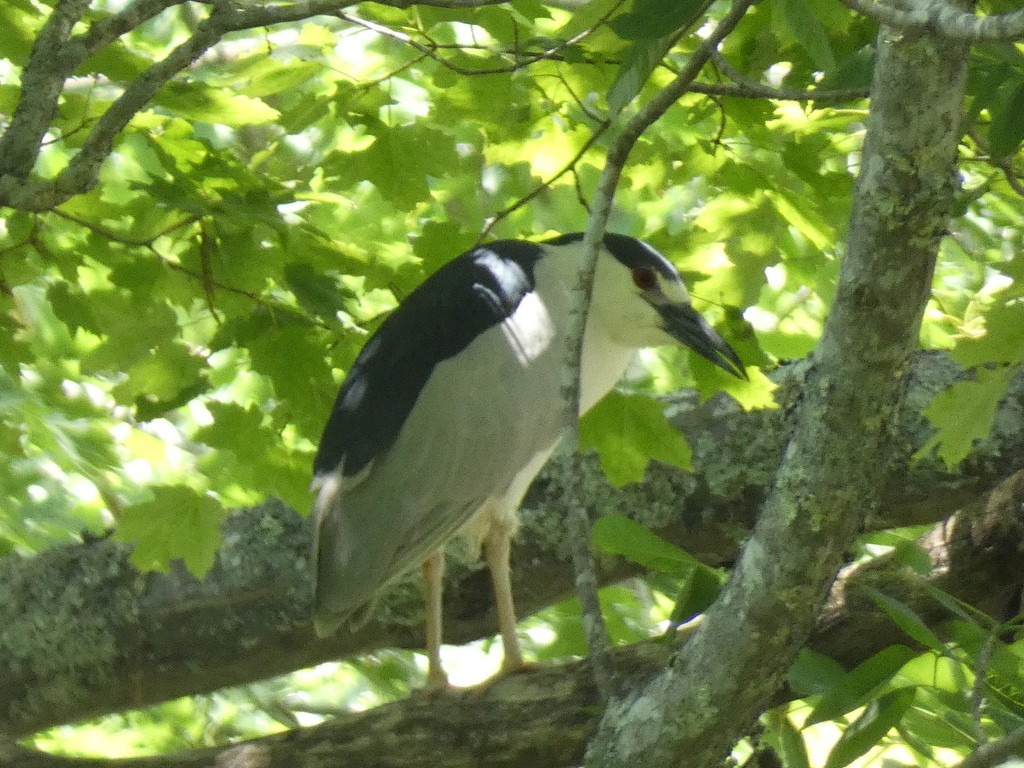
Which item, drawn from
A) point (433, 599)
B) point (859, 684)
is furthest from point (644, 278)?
point (859, 684)

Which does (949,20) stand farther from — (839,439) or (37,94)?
(37,94)

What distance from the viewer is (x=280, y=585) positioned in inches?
106

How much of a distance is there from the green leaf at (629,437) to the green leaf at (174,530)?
77cm

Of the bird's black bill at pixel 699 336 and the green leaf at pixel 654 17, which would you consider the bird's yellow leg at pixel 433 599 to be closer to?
the bird's black bill at pixel 699 336

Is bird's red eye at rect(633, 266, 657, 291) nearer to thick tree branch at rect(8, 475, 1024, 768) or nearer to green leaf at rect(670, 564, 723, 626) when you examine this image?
thick tree branch at rect(8, 475, 1024, 768)

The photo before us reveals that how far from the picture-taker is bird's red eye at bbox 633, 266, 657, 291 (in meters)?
2.58

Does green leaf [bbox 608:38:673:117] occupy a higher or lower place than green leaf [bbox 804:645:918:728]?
higher

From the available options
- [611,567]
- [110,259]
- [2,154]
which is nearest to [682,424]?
[611,567]

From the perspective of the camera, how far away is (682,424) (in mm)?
2818

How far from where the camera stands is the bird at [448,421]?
2.39 m

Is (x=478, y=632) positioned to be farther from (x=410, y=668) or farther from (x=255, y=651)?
(x=410, y=668)

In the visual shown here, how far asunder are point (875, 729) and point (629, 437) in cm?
97

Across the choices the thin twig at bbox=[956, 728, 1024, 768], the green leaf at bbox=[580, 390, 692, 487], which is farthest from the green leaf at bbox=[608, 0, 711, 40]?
the green leaf at bbox=[580, 390, 692, 487]

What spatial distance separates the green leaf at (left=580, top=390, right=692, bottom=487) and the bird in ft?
0.16
